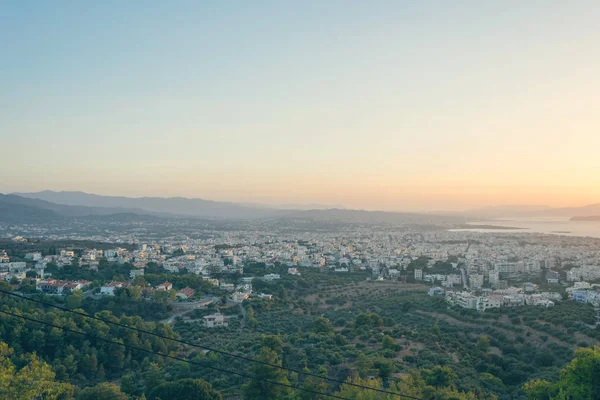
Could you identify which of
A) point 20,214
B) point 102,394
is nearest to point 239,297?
point 102,394

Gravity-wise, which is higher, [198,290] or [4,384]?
[4,384]

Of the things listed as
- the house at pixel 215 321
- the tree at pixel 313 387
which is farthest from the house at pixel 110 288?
the tree at pixel 313 387

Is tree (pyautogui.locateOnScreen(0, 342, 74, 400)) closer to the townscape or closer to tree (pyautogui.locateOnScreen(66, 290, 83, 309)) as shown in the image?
the townscape

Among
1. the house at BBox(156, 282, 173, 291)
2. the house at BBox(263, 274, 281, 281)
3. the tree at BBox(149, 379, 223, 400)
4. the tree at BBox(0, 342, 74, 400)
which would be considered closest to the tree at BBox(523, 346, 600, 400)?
the tree at BBox(149, 379, 223, 400)

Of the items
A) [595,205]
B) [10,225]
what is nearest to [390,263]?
[10,225]

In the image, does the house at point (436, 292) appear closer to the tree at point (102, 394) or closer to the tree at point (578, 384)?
the tree at point (578, 384)

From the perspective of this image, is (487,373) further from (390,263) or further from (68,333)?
(390,263)
